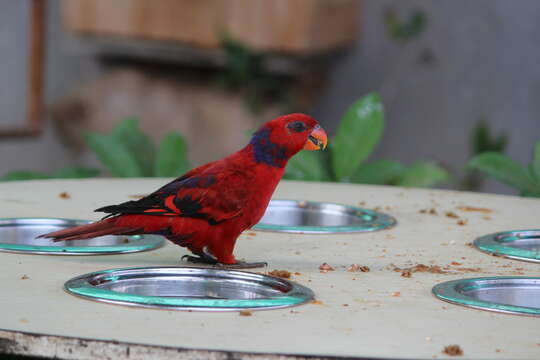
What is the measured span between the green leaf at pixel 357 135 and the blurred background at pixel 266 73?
1.28m

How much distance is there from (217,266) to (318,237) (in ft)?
1.25

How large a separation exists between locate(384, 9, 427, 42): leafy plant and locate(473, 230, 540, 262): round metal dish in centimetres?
300

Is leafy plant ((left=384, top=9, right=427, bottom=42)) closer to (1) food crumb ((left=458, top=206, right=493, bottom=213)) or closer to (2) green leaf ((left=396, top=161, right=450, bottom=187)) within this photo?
(2) green leaf ((left=396, top=161, right=450, bottom=187))

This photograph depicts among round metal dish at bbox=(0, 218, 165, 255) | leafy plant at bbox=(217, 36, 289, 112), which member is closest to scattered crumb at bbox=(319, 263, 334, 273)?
round metal dish at bbox=(0, 218, 165, 255)

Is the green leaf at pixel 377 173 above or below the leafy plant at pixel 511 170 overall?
below

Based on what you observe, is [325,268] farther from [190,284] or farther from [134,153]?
[134,153]

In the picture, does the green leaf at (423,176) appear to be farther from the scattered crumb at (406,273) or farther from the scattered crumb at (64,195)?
the scattered crumb at (406,273)

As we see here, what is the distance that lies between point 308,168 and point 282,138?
1.45m

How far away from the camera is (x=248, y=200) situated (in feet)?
5.57

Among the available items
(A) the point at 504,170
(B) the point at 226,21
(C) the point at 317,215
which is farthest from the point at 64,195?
(B) the point at 226,21

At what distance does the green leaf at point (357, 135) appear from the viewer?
3057 millimetres

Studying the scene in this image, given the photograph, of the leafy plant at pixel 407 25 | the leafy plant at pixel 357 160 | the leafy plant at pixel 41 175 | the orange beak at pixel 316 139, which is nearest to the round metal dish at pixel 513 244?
the orange beak at pixel 316 139

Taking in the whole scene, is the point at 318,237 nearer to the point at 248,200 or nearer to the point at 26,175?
the point at 248,200

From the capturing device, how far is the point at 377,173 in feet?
10.5
